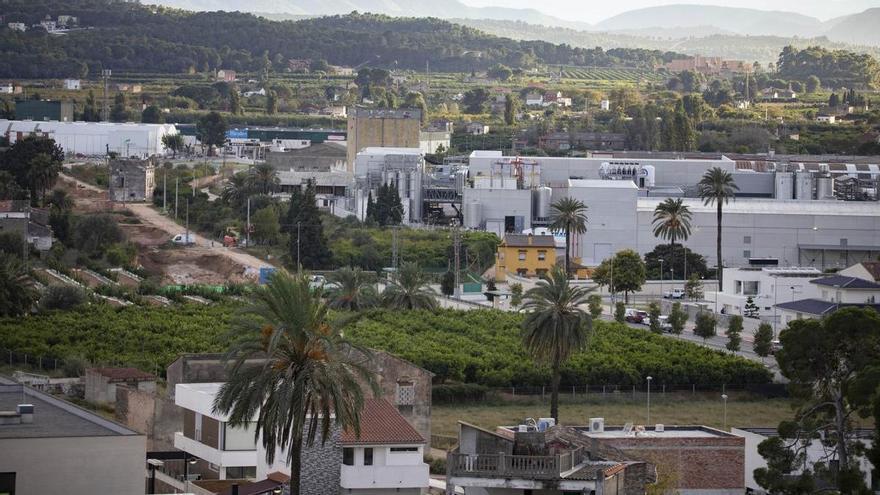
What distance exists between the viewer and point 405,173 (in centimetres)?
8212

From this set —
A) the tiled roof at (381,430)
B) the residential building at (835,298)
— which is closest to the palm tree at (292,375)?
the tiled roof at (381,430)

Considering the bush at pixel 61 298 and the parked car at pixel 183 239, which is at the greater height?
the parked car at pixel 183 239

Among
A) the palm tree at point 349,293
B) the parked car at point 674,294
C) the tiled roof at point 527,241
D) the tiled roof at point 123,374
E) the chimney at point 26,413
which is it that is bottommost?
the parked car at point 674,294

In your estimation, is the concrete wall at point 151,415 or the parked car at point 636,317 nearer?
the concrete wall at point 151,415

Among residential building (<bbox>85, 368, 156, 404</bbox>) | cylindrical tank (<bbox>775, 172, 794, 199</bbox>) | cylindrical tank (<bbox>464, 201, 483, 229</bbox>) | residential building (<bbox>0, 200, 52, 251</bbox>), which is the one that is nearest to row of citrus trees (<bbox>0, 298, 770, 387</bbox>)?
residential building (<bbox>85, 368, 156, 404</bbox>)

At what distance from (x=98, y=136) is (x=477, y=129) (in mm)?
28852

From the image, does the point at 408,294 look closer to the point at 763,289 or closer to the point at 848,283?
the point at 763,289

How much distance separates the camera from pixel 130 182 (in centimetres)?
8806

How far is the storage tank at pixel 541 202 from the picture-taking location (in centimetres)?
7844

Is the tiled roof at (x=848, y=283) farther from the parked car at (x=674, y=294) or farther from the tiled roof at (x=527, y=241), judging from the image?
the tiled roof at (x=527, y=241)

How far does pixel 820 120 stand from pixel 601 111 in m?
17.0

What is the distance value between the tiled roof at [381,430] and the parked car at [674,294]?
36.3 m

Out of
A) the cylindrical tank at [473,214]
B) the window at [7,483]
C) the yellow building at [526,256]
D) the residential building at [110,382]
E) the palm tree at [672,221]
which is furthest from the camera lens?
the cylindrical tank at [473,214]

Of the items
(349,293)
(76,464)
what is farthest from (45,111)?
(76,464)
